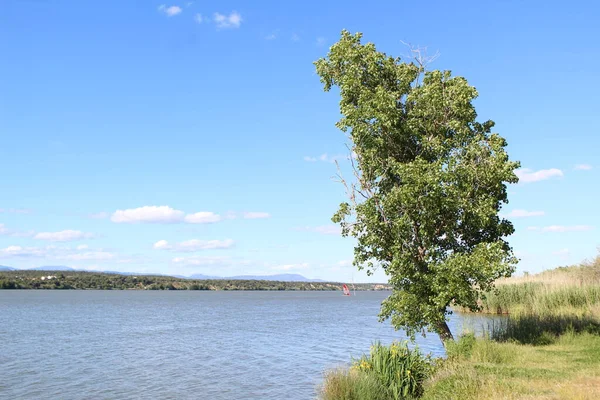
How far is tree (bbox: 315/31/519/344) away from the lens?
2177cm

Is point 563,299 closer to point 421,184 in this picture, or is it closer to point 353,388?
point 421,184

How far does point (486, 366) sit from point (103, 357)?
28522 millimetres

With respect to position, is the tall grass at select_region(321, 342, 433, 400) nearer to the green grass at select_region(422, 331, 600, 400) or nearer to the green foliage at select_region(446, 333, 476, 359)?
the green grass at select_region(422, 331, 600, 400)

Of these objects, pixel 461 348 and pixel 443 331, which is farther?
pixel 443 331

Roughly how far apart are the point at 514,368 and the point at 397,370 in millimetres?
4045

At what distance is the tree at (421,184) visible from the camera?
71.4 ft

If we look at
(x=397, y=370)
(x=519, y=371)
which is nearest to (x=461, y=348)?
(x=519, y=371)

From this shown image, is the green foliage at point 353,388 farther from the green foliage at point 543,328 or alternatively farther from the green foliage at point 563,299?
the green foliage at point 563,299

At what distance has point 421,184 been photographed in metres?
21.6

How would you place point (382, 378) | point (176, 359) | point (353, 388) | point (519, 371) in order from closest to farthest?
point (353, 388) → point (519, 371) → point (382, 378) → point (176, 359)

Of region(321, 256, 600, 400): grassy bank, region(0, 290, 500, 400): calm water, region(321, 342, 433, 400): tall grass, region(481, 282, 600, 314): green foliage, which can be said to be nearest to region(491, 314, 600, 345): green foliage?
region(321, 256, 600, 400): grassy bank

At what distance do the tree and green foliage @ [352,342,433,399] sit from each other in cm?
287

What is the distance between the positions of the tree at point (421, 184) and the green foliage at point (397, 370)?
9.42 feet

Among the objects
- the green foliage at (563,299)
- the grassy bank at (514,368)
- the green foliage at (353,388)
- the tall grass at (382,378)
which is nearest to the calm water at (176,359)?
the green foliage at (563,299)
